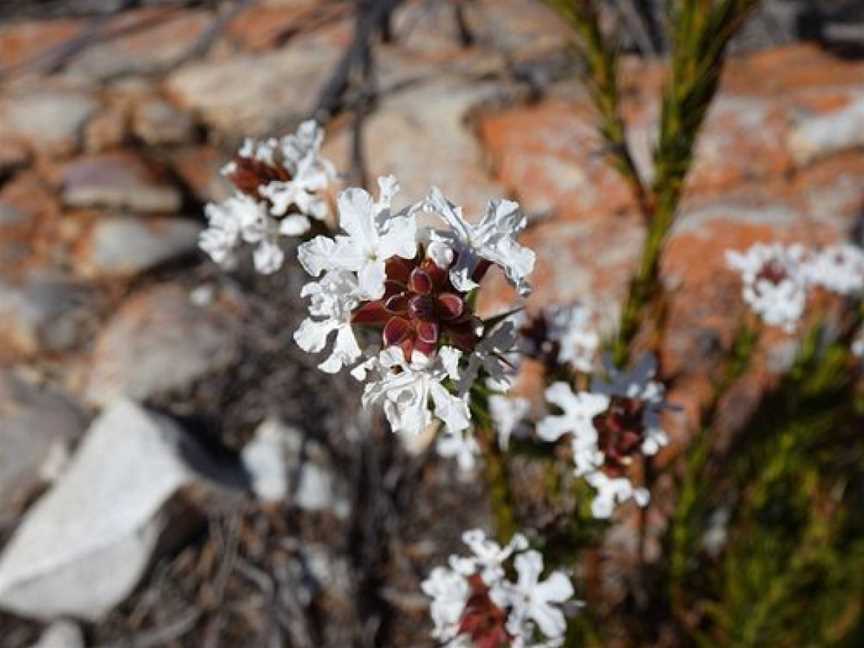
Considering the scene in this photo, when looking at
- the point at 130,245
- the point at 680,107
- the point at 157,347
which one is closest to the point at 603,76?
the point at 680,107

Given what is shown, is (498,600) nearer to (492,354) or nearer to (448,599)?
(448,599)

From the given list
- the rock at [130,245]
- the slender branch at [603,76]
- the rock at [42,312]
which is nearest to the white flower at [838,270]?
the slender branch at [603,76]

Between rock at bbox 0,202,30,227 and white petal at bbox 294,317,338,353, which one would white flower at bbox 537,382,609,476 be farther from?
rock at bbox 0,202,30,227

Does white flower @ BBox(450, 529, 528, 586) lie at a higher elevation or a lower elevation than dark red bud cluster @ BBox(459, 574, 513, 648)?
higher

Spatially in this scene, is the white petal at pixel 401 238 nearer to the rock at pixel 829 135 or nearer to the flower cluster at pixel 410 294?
the flower cluster at pixel 410 294

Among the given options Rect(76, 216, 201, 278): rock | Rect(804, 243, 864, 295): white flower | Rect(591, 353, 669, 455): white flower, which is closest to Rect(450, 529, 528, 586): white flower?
Rect(591, 353, 669, 455): white flower
